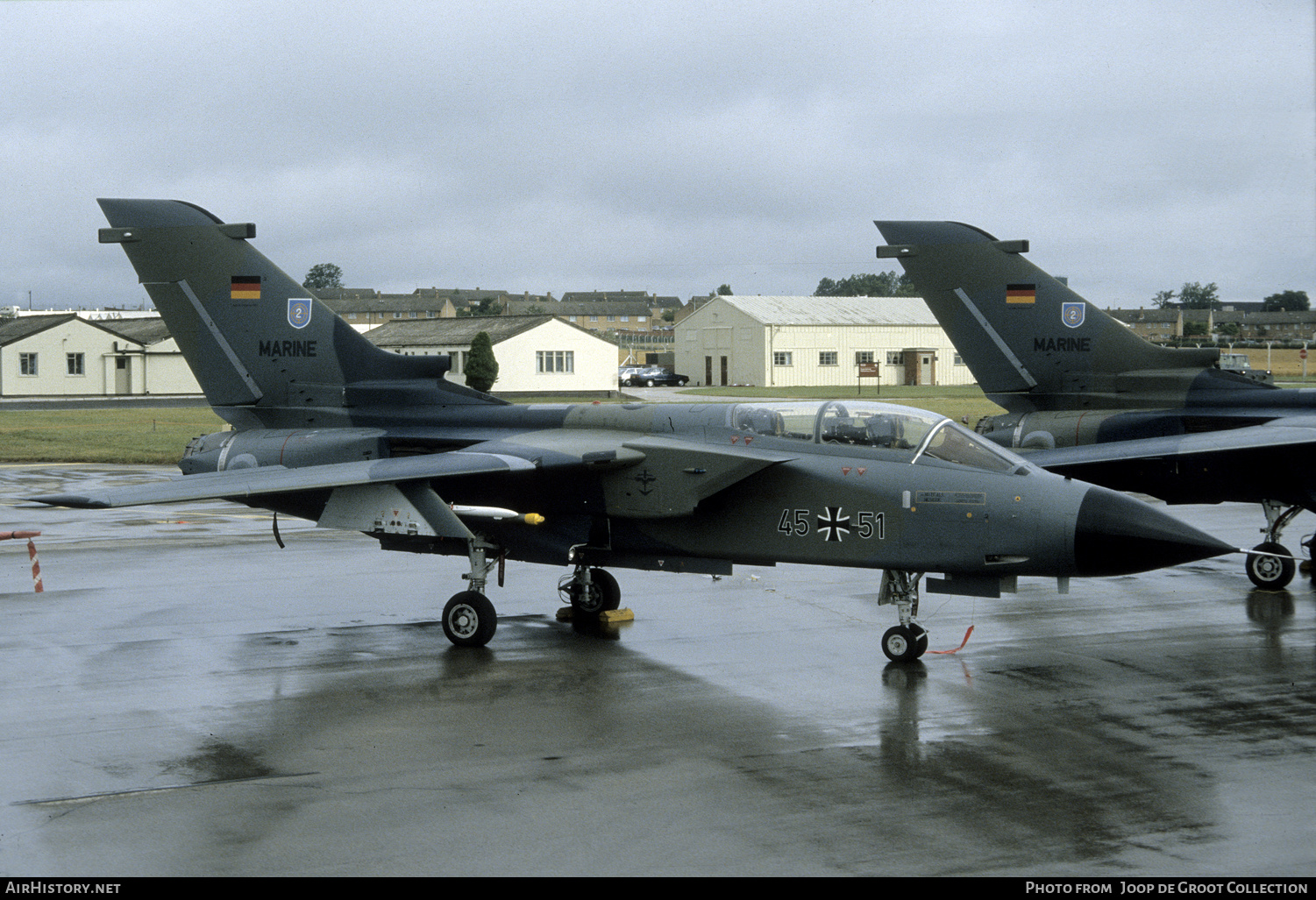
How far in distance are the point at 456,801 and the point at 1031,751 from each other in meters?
Result: 4.06

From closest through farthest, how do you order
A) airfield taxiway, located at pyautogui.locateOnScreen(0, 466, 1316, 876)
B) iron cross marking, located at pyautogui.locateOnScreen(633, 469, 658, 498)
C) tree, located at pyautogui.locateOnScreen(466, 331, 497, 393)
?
airfield taxiway, located at pyautogui.locateOnScreen(0, 466, 1316, 876), iron cross marking, located at pyautogui.locateOnScreen(633, 469, 658, 498), tree, located at pyautogui.locateOnScreen(466, 331, 497, 393)

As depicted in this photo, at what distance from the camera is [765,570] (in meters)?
17.2

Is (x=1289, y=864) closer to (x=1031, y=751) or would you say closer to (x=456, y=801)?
(x=1031, y=751)

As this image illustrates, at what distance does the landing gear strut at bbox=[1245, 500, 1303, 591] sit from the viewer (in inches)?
613

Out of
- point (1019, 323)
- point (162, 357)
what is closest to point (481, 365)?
point (162, 357)

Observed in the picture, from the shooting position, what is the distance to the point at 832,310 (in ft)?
261

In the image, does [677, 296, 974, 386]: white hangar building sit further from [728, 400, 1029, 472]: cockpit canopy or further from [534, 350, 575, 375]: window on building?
[728, 400, 1029, 472]: cockpit canopy

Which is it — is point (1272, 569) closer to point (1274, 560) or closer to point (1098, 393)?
point (1274, 560)

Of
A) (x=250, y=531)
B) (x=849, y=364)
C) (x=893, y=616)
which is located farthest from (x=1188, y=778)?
(x=849, y=364)

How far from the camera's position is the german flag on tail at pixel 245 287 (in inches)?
579

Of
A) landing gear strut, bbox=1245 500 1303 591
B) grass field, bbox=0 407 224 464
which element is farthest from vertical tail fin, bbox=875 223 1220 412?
grass field, bbox=0 407 224 464

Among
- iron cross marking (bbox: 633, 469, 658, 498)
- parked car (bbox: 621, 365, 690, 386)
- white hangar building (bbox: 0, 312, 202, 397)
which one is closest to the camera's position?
iron cross marking (bbox: 633, 469, 658, 498)

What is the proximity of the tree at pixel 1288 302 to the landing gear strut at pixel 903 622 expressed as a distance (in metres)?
176

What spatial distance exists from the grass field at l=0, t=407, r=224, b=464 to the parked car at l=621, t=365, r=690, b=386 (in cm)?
3248
